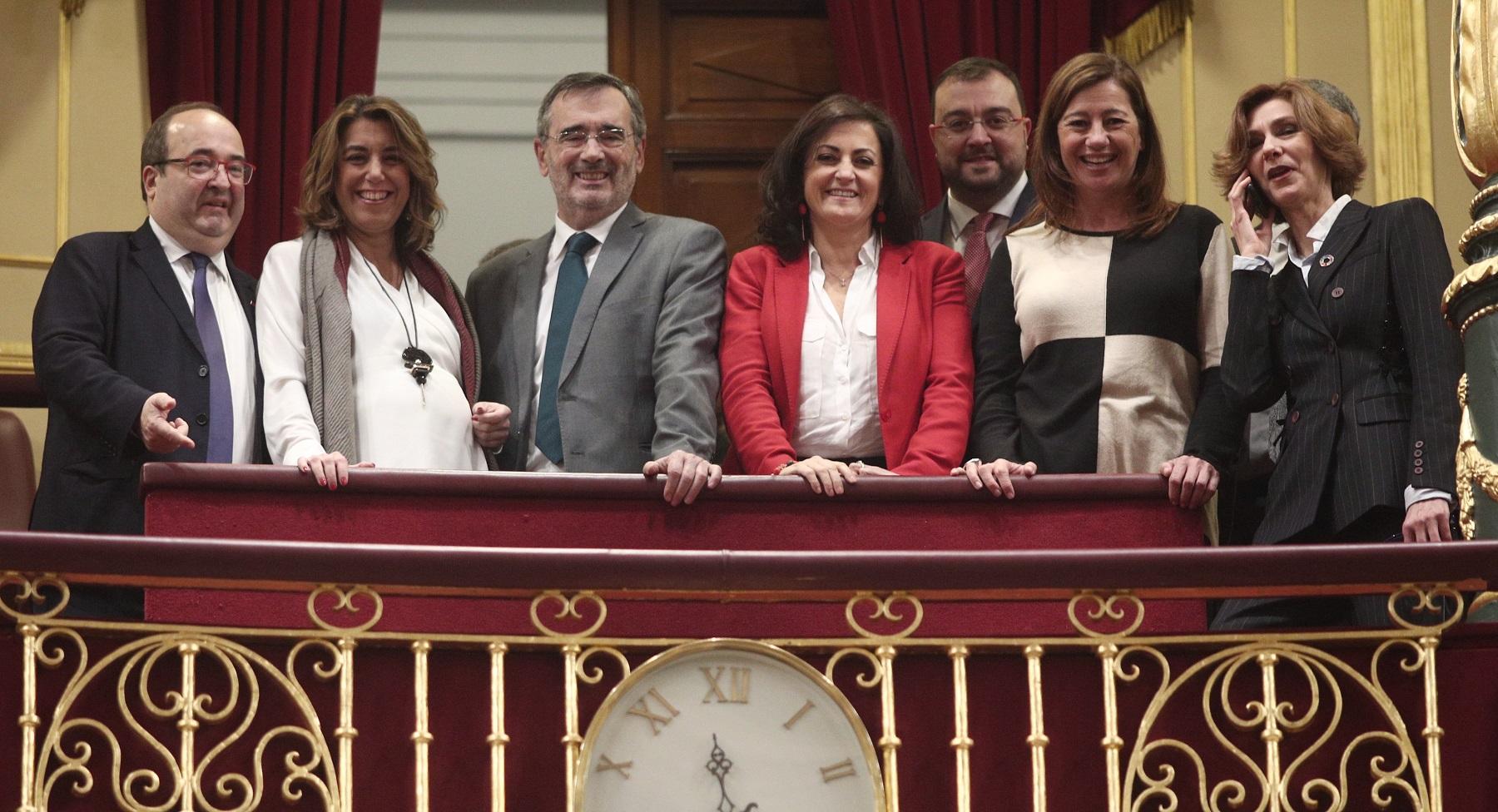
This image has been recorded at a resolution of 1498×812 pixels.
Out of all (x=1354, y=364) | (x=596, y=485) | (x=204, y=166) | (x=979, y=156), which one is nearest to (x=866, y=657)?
(x=596, y=485)

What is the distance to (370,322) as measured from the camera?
11.1 feet

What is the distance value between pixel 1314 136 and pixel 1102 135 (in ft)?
1.29

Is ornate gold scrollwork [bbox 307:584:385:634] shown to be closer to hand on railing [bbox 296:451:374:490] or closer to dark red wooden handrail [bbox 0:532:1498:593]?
dark red wooden handrail [bbox 0:532:1498:593]

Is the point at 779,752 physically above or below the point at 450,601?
below

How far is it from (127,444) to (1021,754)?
1.63 m

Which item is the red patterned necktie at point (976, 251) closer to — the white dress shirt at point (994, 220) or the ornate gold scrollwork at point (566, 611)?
the white dress shirt at point (994, 220)

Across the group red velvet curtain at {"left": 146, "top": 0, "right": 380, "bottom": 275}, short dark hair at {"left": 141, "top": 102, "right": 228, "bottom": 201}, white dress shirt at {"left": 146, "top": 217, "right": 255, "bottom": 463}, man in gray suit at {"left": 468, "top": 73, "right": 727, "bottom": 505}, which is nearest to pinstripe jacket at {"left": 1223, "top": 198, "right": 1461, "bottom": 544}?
man in gray suit at {"left": 468, "top": 73, "right": 727, "bottom": 505}

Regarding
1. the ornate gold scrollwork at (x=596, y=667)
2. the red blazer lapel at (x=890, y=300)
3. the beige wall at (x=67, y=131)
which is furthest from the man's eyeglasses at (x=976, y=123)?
the beige wall at (x=67, y=131)

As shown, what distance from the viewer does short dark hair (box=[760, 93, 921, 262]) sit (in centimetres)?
358

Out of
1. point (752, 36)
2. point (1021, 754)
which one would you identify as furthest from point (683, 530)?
point (752, 36)

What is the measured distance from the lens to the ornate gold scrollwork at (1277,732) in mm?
2594

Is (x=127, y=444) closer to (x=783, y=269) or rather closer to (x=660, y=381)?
(x=660, y=381)

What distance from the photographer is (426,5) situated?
5465 mm

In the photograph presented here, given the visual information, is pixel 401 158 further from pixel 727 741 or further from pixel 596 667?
pixel 727 741
